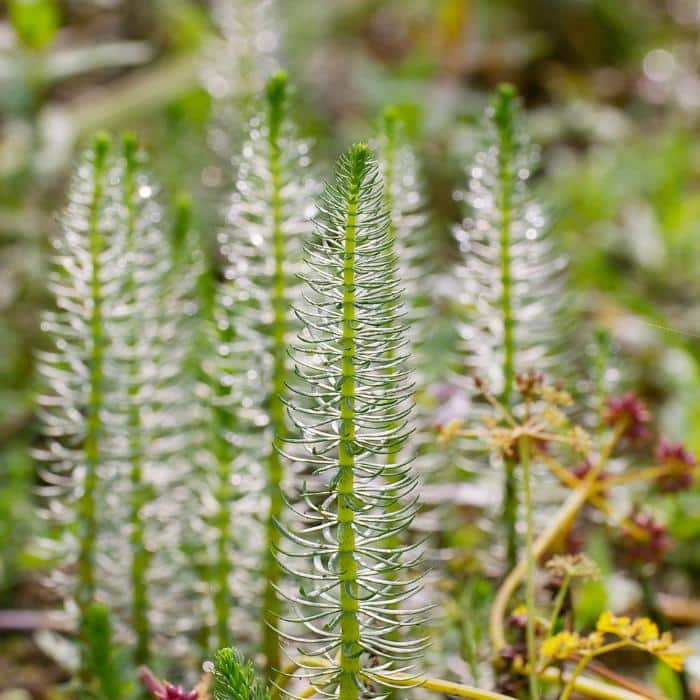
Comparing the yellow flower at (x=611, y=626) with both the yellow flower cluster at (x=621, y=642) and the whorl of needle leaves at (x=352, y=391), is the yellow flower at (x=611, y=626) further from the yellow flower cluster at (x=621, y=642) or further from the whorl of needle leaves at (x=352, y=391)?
the whorl of needle leaves at (x=352, y=391)

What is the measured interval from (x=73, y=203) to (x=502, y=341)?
0.62m

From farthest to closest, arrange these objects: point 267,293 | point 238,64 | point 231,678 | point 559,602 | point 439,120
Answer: point 439,120
point 238,64
point 267,293
point 559,602
point 231,678

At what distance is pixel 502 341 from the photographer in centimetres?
146

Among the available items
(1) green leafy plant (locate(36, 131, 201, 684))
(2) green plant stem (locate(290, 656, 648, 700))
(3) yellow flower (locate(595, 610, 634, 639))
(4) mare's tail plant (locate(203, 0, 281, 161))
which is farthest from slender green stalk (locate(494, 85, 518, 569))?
(4) mare's tail plant (locate(203, 0, 281, 161))

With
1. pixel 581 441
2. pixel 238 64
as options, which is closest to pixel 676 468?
pixel 581 441

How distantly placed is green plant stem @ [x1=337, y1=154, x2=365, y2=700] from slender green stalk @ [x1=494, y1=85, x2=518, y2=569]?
485 millimetres

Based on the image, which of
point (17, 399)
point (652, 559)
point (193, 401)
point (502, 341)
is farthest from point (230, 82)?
point (652, 559)

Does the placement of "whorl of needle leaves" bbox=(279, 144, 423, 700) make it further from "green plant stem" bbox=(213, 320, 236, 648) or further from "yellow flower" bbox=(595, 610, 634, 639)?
"green plant stem" bbox=(213, 320, 236, 648)

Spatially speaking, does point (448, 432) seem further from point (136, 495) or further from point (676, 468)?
point (136, 495)

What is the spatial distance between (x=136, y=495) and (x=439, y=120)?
2638mm

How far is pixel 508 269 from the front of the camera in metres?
1.45

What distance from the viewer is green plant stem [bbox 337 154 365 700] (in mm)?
908

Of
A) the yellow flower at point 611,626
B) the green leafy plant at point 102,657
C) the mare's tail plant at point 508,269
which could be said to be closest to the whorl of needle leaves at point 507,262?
the mare's tail plant at point 508,269

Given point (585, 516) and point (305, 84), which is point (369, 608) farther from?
point (305, 84)
